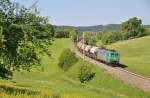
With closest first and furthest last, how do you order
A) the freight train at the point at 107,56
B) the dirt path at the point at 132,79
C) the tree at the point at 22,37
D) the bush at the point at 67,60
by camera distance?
the tree at the point at 22,37 → the dirt path at the point at 132,79 → the freight train at the point at 107,56 → the bush at the point at 67,60

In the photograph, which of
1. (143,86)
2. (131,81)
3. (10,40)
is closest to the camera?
(10,40)

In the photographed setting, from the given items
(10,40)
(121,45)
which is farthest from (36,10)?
(121,45)

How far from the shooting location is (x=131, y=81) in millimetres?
Result: 62906

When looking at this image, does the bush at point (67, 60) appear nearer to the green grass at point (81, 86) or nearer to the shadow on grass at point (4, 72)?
the green grass at point (81, 86)

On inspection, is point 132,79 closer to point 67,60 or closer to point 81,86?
point 81,86

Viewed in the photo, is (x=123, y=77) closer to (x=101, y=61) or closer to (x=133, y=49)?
A: (x=101, y=61)

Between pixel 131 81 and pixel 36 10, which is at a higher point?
pixel 36 10

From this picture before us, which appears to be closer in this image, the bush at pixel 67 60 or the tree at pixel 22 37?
the tree at pixel 22 37

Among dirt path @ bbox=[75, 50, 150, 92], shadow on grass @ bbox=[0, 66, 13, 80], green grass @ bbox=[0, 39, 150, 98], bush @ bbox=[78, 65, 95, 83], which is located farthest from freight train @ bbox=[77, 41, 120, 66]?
shadow on grass @ bbox=[0, 66, 13, 80]

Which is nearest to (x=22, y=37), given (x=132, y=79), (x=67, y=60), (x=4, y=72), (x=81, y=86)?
(x=4, y=72)

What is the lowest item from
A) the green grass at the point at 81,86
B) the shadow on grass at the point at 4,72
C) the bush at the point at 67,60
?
the bush at the point at 67,60

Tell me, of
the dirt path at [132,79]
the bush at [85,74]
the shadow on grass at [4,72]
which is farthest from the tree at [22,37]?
the bush at [85,74]

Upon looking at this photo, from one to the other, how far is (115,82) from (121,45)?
114 meters

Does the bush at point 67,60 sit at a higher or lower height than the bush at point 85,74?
lower
